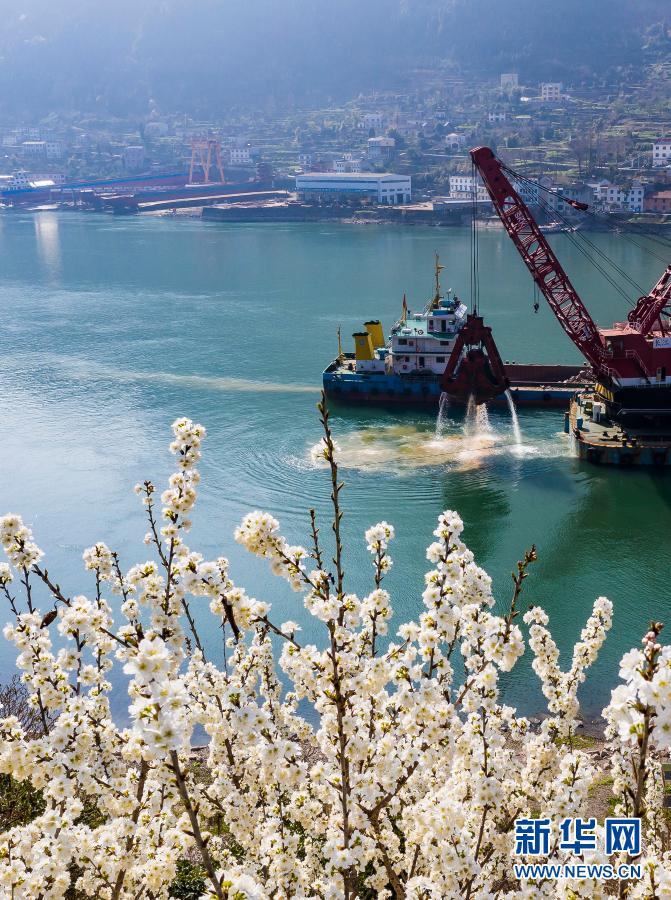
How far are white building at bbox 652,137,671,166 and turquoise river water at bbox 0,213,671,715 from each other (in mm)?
37545

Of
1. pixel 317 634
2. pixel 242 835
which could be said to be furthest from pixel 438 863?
pixel 317 634

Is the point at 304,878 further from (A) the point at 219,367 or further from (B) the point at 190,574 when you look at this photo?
(A) the point at 219,367

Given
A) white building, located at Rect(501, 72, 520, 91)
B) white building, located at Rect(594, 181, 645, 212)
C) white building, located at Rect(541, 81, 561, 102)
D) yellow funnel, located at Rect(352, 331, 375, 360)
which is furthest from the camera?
white building, located at Rect(501, 72, 520, 91)

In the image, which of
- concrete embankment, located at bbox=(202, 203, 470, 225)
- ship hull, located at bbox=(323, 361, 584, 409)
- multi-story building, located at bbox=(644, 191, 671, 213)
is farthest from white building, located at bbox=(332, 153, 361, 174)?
ship hull, located at bbox=(323, 361, 584, 409)

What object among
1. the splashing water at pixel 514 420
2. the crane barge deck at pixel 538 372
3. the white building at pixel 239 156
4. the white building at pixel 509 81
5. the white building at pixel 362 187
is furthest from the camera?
the white building at pixel 509 81

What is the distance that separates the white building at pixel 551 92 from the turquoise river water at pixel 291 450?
8635cm

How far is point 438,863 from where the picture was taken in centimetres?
383

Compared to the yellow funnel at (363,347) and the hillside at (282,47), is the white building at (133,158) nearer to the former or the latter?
the hillside at (282,47)

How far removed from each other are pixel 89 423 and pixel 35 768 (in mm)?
19037

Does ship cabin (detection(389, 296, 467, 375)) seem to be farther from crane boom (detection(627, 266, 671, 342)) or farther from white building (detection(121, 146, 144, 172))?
white building (detection(121, 146, 144, 172))

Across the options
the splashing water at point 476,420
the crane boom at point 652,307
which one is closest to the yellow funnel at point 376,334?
the splashing water at point 476,420

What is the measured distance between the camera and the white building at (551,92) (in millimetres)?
118125

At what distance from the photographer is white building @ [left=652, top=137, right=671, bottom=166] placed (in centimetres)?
7334

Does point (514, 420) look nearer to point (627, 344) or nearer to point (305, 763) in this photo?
point (627, 344)
